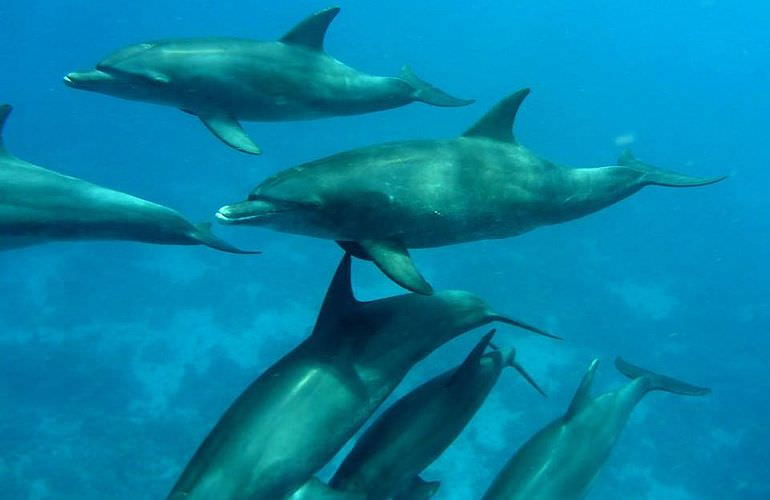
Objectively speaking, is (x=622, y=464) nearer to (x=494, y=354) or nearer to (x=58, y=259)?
(x=494, y=354)

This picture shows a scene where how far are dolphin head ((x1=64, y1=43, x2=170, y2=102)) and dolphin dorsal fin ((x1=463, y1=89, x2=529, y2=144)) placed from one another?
3.41 meters

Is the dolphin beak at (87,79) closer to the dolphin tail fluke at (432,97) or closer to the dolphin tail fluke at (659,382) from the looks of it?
the dolphin tail fluke at (432,97)

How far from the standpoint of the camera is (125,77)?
23.4 ft

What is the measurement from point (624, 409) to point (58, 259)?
24.2 metres

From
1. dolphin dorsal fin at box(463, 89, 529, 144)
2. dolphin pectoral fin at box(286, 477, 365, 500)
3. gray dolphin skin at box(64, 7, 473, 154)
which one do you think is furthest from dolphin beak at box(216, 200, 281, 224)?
gray dolphin skin at box(64, 7, 473, 154)

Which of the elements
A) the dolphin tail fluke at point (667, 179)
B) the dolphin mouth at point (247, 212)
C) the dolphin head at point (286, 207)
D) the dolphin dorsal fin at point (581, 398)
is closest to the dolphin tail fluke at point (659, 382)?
the dolphin dorsal fin at point (581, 398)

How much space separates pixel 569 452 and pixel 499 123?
11.6ft

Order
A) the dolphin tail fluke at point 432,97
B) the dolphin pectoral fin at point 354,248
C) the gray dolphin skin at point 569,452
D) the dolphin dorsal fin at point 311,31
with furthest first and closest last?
the dolphin tail fluke at point 432,97 < the dolphin dorsal fin at point 311,31 < the gray dolphin skin at point 569,452 < the dolphin pectoral fin at point 354,248

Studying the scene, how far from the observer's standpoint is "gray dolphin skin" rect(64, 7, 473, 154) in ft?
23.6

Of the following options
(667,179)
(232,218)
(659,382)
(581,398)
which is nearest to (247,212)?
(232,218)

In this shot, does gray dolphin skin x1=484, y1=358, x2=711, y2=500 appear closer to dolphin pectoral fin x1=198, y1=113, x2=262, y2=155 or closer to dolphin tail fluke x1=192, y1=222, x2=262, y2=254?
dolphin tail fluke x1=192, y1=222, x2=262, y2=254

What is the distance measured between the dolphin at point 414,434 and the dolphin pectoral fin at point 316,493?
1.58 ft

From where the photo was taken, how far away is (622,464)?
1834 cm

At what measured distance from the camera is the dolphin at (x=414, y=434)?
5918 mm
